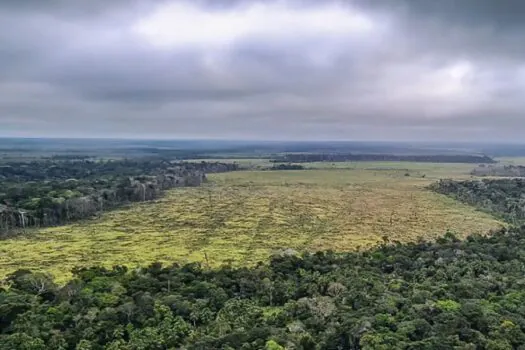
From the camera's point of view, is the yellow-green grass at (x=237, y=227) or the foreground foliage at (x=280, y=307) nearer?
the foreground foliage at (x=280, y=307)

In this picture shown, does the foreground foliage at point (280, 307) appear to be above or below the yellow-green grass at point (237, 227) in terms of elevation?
above

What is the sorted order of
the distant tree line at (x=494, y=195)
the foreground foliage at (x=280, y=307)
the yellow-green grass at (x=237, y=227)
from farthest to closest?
the distant tree line at (x=494, y=195)
the yellow-green grass at (x=237, y=227)
the foreground foliage at (x=280, y=307)

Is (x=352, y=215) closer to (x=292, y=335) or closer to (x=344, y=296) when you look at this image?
(x=344, y=296)

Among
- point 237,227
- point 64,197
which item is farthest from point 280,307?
point 64,197

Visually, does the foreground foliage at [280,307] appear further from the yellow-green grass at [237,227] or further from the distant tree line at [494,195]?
the distant tree line at [494,195]

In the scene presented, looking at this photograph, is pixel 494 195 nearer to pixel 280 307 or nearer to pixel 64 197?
pixel 280 307

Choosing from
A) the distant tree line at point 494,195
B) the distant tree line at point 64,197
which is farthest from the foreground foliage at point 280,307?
the distant tree line at point 494,195

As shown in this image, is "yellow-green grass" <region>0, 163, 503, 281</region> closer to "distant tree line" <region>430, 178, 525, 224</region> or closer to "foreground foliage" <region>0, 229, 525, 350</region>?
"distant tree line" <region>430, 178, 525, 224</region>
